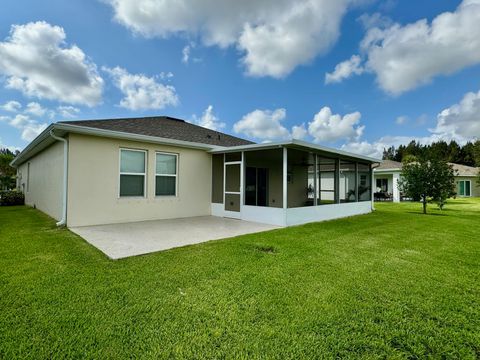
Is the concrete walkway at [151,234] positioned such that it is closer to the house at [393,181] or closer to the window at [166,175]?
the window at [166,175]

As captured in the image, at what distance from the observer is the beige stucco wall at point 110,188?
722 centimetres

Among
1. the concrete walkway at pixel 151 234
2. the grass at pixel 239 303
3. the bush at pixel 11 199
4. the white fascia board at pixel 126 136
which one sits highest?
the white fascia board at pixel 126 136

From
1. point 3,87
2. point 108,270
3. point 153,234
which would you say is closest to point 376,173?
point 153,234

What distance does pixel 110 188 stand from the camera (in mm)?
7820

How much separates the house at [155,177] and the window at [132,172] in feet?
0.10

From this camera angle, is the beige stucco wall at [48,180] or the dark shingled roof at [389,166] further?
the dark shingled roof at [389,166]

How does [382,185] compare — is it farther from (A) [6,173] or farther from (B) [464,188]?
(A) [6,173]

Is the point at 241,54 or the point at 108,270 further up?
the point at 241,54

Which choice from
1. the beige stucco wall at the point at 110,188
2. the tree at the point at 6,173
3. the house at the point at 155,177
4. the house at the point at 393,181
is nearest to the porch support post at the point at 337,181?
the house at the point at 155,177

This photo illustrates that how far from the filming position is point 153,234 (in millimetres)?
6387

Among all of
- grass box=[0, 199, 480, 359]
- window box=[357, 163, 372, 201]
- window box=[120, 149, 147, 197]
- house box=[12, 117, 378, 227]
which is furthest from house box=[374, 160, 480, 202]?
window box=[120, 149, 147, 197]

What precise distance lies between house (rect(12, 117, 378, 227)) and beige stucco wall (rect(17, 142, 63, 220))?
3 cm

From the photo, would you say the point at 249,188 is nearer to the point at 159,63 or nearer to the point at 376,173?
the point at 159,63

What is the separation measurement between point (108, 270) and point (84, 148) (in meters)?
4.98
